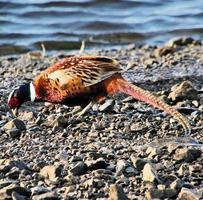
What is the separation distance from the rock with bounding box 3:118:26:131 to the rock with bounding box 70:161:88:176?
56.5 inches

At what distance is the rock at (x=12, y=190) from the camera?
18.4 ft

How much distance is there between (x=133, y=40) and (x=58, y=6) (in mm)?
2094

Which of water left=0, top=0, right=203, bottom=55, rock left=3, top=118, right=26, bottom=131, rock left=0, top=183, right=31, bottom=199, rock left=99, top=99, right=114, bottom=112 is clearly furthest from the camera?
water left=0, top=0, right=203, bottom=55

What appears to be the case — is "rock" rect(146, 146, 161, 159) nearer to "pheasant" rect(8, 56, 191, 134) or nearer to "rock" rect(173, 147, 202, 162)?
"rock" rect(173, 147, 202, 162)

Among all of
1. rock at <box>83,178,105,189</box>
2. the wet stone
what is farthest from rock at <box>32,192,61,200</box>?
rock at <box>83,178,105,189</box>

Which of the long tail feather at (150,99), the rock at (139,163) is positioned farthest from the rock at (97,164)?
the long tail feather at (150,99)

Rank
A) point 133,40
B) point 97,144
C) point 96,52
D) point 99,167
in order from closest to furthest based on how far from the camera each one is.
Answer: point 99,167
point 97,144
point 96,52
point 133,40

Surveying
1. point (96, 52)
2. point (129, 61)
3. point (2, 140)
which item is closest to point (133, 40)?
point (96, 52)

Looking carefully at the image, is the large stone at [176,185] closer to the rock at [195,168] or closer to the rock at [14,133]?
the rock at [195,168]

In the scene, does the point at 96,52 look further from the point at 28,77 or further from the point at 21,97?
the point at 21,97

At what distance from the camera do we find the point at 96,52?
13203mm

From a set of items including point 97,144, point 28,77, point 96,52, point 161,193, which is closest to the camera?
point 161,193

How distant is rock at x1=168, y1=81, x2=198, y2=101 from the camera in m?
8.38

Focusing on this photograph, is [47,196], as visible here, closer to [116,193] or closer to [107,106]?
[116,193]
